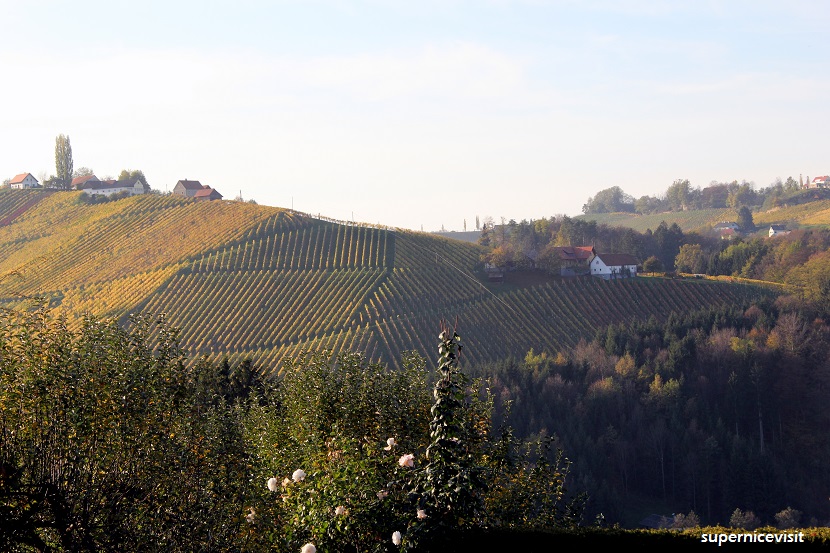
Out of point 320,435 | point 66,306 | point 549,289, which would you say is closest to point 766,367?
point 549,289

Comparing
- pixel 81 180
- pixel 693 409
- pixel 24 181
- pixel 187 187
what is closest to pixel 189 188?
pixel 187 187

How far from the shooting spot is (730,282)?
108 m

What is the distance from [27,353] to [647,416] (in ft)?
227

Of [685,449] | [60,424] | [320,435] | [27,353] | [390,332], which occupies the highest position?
[27,353]

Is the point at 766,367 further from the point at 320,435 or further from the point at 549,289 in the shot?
the point at 320,435

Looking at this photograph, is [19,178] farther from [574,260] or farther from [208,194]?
[574,260]

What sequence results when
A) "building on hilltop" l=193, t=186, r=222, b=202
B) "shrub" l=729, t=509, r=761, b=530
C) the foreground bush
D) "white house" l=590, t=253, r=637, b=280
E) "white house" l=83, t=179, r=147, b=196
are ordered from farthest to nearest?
"white house" l=83, t=179, r=147, b=196, "building on hilltop" l=193, t=186, r=222, b=202, "white house" l=590, t=253, r=637, b=280, "shrub" l=729, t=509, r=761, b=530, the foreground bush

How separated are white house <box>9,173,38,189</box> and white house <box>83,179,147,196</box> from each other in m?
17.5

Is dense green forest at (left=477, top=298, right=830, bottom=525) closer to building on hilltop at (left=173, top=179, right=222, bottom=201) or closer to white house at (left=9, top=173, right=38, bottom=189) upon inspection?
building on hilltop at (left=173, top=179, right=222, bottom=201)

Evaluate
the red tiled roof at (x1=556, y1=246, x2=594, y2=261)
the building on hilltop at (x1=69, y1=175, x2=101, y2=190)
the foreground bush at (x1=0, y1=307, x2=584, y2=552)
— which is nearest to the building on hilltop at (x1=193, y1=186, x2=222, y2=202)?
the building on hilltop at (x1=69, y1=175, x2=101, y2=190)

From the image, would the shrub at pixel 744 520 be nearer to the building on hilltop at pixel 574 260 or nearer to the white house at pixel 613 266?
the building on hilltop at pixel 574 260

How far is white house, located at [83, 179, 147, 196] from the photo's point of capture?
144 m

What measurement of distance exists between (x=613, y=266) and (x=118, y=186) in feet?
256

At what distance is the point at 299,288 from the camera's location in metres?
90.9
